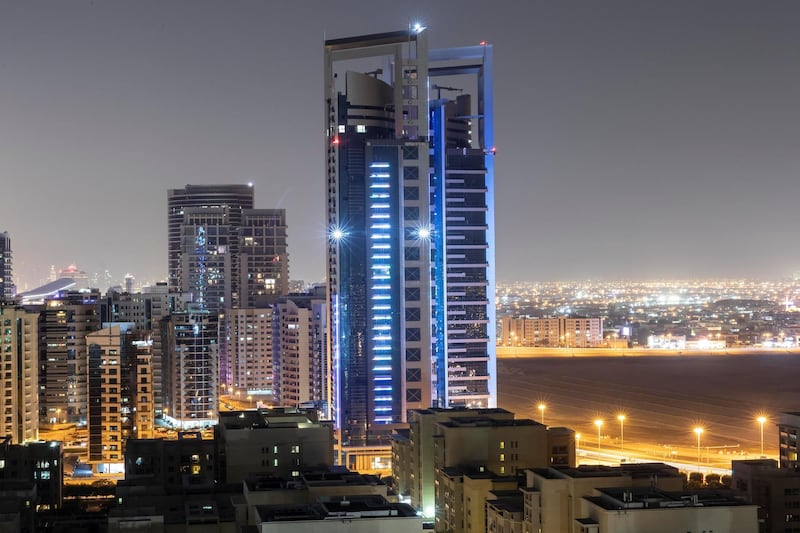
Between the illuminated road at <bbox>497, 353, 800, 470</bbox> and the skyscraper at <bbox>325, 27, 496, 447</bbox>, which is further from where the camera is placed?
the illuminated road at <bbox>497, 353, 800, 470</bbox>

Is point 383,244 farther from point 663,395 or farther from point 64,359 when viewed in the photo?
point 663,395

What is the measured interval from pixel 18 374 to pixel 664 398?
73.1ft

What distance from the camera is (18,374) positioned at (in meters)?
27.1

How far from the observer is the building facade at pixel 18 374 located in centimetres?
2648

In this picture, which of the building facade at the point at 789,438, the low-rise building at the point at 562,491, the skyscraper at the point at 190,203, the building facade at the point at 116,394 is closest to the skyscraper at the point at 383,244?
the building facade at the point at 116,394

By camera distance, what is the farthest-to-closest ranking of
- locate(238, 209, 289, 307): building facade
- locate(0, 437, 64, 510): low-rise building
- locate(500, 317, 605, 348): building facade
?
locate(500, 317, 605, 348): building facade, locate(238, 209, 289, 307): building facade, locate(0, 437, 64, 510): low-rise building

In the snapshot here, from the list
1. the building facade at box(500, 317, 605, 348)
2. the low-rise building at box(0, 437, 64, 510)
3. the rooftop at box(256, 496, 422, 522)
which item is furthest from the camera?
the building facade at box(500, 317, 605, 348)

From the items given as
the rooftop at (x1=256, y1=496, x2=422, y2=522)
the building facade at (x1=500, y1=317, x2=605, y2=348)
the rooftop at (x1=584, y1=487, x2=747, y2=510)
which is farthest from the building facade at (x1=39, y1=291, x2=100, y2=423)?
the building facade at (x1=500, y1=317, x2=605, y2=348)

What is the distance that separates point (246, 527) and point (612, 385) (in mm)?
35281

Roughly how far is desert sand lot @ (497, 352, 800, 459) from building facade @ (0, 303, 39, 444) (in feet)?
38.4

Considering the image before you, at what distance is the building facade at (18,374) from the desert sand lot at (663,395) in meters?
11.7

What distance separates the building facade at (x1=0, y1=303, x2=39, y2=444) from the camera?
86.9ft

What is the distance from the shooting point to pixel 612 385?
46.4m

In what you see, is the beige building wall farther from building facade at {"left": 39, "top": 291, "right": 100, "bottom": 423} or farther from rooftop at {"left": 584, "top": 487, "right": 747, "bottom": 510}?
building facade at {"left": 39, "top": 291, "right": 100, "bottom": 423}
